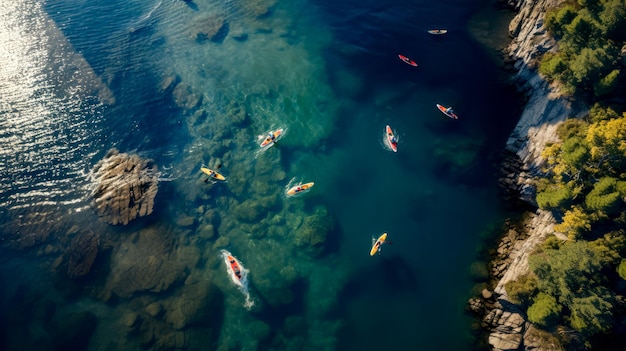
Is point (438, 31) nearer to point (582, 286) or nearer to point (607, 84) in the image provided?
point (607, 84)

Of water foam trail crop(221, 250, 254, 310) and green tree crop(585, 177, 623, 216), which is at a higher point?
green tree crop(585, 177, 623, 216)

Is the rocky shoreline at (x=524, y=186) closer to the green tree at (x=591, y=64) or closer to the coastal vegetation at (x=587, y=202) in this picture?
the coastal vegetation at (x=587, y=202)

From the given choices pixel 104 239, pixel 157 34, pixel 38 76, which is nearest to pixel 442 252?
pixel 104 239

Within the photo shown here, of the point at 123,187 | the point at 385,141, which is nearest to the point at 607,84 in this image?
the point at 385,141

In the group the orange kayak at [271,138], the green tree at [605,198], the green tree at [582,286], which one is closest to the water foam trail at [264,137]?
the orange kayak at [271,138]

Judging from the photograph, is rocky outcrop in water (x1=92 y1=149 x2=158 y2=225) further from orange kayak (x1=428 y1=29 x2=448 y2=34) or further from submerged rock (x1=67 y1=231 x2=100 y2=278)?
orange kayak (x1=428 y1=29 x2=448 y2=34)

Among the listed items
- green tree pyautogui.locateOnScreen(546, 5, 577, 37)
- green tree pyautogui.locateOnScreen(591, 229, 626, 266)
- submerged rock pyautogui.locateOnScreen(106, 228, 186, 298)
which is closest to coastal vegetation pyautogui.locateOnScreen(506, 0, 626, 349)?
green tree pyautogui.locateOnScreen(591, 229, 626, 266)
